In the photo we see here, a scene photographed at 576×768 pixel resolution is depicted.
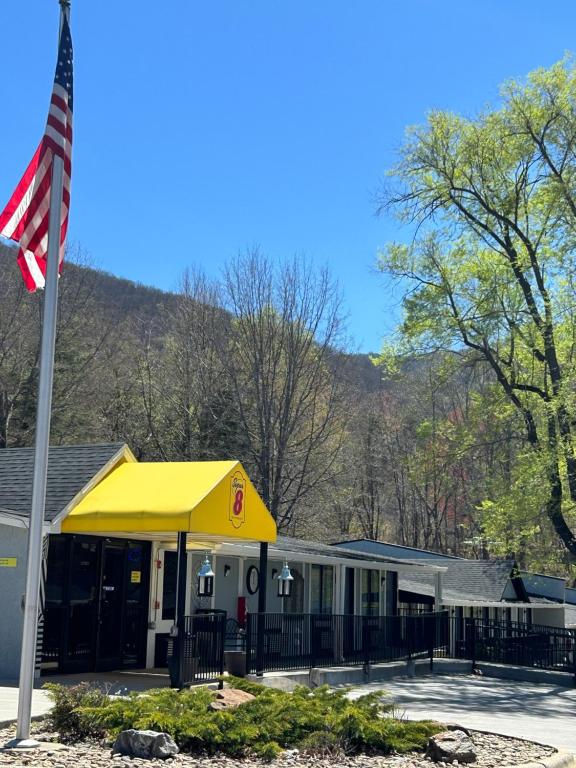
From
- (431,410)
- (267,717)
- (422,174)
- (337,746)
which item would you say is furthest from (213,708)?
(431,410)

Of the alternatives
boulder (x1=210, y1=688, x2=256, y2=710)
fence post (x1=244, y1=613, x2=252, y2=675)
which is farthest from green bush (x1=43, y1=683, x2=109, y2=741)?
fence post (x1=244, y1=613, x2=252, y2=675)

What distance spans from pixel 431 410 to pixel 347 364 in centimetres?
1472

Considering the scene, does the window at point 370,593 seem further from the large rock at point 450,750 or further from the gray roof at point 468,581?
the large rock at point 450,750

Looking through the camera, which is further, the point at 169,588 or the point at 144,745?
the point at 169,588

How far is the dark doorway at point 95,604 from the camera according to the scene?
16.0m

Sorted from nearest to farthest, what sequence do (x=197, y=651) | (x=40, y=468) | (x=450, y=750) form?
(x=450, y=750)
(x=40, y=468)
(x=197, y=651)

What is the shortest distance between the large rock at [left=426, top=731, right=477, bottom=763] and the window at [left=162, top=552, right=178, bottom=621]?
10.4 meters

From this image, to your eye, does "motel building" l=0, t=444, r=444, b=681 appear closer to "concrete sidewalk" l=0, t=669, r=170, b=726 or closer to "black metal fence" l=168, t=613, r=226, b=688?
"black metal fence" l=168, t=613, r=226, b=688

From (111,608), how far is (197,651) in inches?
112

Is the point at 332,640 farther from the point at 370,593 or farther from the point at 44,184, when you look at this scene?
the point at 44,184

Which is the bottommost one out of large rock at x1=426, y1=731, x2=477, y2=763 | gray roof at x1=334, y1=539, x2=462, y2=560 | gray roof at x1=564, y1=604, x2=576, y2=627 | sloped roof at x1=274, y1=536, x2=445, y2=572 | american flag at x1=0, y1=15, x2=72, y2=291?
gray roof at x1=564, y1=604, x2=576, y2=627

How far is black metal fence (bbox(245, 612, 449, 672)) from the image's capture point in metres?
17.6

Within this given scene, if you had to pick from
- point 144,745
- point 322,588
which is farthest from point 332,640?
point 144,745

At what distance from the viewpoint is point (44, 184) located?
33.3 ft
